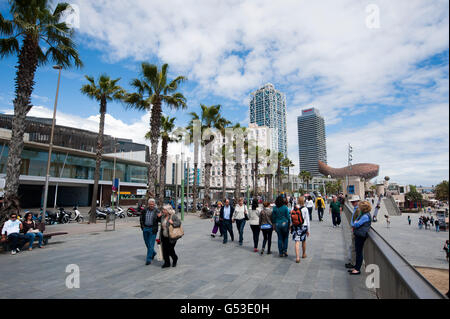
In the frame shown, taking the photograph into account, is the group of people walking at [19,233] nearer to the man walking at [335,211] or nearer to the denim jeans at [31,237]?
the denim jeans at [31,237]

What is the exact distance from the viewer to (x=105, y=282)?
517 centimetres

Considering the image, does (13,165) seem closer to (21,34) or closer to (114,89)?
(21,34)

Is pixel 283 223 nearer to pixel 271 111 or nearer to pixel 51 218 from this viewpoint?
pixel 51 218

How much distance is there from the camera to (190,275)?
5.54 m

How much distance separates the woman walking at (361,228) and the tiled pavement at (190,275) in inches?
12.6

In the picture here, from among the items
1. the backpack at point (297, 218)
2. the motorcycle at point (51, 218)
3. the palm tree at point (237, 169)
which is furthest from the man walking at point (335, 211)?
the motorcycle at point (51, 218)

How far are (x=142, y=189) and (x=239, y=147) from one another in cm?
2464

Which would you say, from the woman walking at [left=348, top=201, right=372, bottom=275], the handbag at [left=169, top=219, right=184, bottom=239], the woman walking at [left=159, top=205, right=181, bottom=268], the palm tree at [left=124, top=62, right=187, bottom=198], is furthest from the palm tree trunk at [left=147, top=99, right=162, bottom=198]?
the woman walking at [left=348, top=201, right=372, bottom=275]

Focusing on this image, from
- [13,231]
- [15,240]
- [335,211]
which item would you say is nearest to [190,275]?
[15,240]

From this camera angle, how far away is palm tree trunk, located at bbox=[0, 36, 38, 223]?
936 cm

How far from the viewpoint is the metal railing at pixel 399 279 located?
7.25 feet

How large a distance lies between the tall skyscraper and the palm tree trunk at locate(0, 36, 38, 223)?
Result: 514 ft
